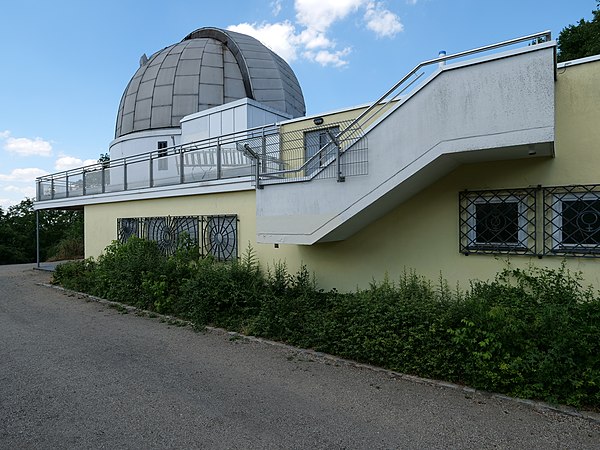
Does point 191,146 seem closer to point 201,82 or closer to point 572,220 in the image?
point 572,220

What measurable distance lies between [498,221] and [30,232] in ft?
109

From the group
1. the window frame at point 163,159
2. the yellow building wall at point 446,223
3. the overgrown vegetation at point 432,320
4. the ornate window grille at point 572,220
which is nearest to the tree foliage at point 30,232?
the window frame at point 163,159

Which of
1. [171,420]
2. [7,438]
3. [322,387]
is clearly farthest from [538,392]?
[7,438]

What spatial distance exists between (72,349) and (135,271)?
12.7ft

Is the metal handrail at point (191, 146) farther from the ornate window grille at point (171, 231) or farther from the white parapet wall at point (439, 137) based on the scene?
the white parapet wall at point (439, 137)

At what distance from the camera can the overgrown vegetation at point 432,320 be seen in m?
4.57

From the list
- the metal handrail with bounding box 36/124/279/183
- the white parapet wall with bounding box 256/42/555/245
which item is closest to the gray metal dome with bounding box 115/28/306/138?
the metal handrail with bounding box 36/124/279/183

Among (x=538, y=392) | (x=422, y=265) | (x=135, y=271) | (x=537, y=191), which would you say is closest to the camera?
(x=538, y=392)

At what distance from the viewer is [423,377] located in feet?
17.4

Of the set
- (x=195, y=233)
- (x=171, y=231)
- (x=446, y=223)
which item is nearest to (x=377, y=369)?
(x=446, y=223)

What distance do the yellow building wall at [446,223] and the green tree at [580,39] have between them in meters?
12.4

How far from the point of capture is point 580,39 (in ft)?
55.3

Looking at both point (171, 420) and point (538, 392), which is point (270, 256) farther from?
point (538, 392)

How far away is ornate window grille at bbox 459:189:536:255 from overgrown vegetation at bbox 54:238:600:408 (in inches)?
17.4
